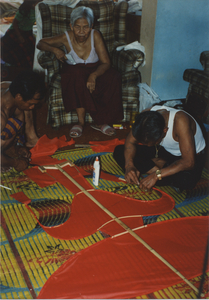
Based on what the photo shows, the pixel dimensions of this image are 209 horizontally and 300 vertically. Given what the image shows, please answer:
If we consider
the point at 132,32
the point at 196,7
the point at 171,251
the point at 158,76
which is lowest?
the point at 171,251

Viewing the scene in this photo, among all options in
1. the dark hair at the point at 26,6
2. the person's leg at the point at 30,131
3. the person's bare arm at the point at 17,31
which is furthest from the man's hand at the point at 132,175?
the person's bare arm at the point at 17,31

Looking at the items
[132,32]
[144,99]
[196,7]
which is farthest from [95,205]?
[132,32]

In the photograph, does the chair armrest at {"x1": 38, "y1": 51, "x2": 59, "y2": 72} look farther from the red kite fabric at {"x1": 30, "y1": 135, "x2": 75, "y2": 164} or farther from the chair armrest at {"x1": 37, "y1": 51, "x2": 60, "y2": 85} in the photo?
the red kite fabric at {"x1": 30, "y1": 135, "x2": 75, "y2": 164}

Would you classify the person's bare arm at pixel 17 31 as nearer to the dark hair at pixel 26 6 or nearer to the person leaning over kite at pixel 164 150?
the dark hair at pixel 26 6

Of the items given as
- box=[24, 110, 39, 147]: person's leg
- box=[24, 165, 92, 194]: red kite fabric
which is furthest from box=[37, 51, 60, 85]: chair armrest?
box=[24, 165, 92, 194]: red kite fabric

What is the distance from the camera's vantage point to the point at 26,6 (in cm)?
405

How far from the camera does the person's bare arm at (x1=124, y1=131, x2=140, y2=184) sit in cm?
191

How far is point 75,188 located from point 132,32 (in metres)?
3.06

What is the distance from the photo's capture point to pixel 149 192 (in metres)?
1.96

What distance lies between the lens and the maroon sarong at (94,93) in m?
2.69

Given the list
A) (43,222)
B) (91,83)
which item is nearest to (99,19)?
(91,83)

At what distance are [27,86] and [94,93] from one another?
3.19 ft

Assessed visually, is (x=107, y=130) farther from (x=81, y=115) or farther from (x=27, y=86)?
(x=27, y=86)

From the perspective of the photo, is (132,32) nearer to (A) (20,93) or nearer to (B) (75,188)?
(A) (20,93)
